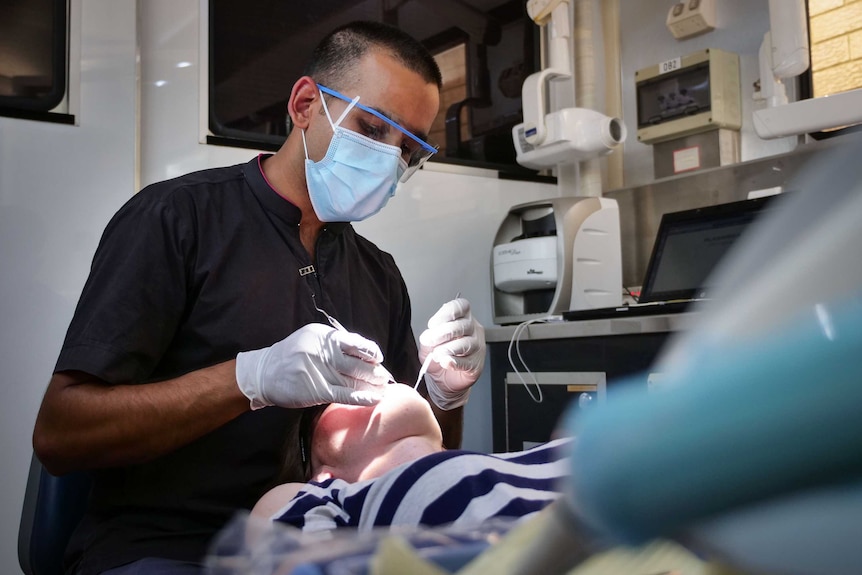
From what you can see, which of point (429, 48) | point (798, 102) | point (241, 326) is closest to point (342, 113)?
point (241, 326)

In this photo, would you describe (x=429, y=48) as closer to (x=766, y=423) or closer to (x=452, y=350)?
(x=452, y=350)

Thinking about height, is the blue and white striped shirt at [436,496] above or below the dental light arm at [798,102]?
below

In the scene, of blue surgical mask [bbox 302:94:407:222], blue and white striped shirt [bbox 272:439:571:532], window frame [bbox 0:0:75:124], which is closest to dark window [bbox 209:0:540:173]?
window frame [bbox 0:0:75:124]

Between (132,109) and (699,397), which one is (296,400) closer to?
(699,397)

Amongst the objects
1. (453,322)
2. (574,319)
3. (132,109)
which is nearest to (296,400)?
(453,322)

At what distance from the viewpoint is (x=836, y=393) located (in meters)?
0.20

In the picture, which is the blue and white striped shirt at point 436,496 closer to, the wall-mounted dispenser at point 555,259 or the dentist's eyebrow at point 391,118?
the dentist's eyebrow at point 391,118

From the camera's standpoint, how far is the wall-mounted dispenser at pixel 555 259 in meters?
2.91

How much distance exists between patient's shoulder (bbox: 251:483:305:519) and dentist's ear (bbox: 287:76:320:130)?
88cm

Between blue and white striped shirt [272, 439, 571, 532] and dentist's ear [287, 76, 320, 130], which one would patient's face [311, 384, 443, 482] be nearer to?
blue and white striped shirt [272, 439, 571, 532]

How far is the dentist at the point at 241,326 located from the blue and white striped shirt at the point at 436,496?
0.28 m

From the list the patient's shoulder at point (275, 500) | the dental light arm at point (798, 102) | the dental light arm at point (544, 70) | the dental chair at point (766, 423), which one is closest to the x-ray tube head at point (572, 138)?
the dental light arm at point (544, 70)

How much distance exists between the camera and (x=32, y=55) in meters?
2.42

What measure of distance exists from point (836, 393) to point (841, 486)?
0.03 m
